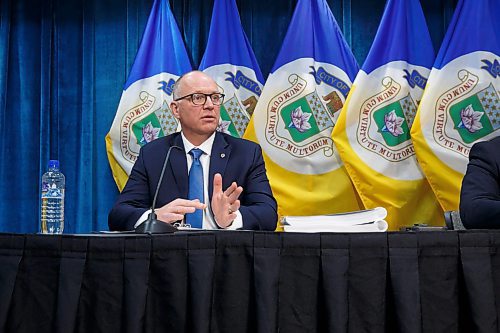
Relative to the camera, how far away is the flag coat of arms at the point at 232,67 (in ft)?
11.1

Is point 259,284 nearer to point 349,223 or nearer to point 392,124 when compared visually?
point 349,223

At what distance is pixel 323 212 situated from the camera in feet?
10.6

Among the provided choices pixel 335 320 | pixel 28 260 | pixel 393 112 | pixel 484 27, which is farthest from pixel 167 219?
pixel 484 27

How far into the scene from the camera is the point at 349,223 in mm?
1820

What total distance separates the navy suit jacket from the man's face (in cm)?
7

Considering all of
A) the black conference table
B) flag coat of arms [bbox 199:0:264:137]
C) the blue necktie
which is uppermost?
flag coat of arms [bbox 199:0:264:137]

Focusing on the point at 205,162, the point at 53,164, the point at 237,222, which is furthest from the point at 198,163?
the point at 53,164

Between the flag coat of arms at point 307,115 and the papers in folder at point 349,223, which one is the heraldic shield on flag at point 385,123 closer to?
the flag coat of arms at point 307,115

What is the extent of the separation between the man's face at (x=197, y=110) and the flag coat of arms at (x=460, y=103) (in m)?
1.03

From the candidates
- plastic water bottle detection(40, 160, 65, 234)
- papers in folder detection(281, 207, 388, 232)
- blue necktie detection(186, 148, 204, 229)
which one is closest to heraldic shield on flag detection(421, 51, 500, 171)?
blue necktie detection(186, 148, 204, 229)

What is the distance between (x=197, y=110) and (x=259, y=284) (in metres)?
1.52

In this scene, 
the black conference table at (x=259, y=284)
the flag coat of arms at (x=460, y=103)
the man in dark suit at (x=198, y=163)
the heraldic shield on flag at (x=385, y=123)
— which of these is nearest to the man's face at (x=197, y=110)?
the man in dark suit at (x=198, y=163)

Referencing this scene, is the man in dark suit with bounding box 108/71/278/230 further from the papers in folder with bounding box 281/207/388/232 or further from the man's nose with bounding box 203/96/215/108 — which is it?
the papers in folder with bounding box 281/207/388/232

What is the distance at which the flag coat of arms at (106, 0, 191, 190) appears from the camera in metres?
3.43
